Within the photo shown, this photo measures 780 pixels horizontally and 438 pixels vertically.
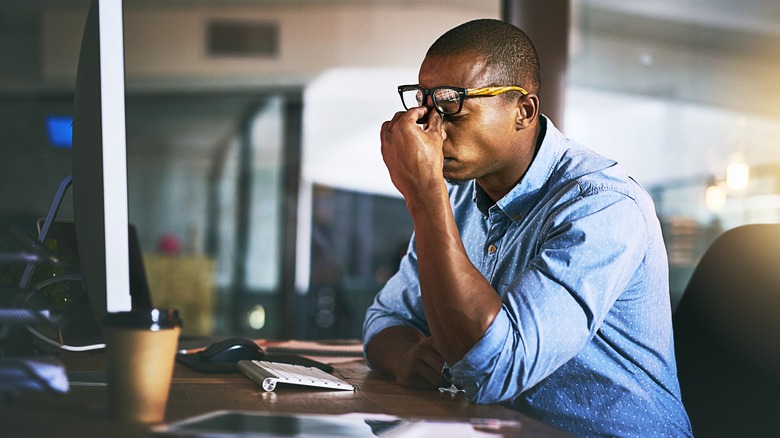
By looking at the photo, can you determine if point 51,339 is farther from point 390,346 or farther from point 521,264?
point 521,264

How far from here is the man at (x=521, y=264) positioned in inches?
47.4

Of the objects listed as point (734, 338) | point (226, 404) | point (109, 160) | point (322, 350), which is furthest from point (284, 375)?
point (734, 338)

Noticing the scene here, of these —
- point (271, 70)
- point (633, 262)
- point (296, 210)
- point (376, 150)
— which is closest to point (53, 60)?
point (271, 70)

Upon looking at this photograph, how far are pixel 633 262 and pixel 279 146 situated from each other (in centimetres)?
489

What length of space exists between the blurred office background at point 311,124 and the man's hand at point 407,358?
11.4 ft

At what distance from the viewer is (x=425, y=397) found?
4.19ft

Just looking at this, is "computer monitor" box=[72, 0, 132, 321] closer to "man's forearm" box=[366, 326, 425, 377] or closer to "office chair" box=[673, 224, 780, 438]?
Result: "man's forearm" box=[366, 326, 425, 377]

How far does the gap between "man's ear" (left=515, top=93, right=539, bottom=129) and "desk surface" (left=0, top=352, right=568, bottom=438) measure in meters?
0.54

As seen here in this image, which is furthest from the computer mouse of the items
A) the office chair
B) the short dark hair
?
the office chair

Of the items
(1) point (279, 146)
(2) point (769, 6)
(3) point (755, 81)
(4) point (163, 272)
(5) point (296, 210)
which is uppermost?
(2) point (769, 6)

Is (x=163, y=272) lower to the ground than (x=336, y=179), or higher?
lower

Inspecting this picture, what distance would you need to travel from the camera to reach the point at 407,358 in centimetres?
143

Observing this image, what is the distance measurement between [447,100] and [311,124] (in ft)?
14.8

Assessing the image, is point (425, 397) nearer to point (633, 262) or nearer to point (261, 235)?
point (633, 262)
